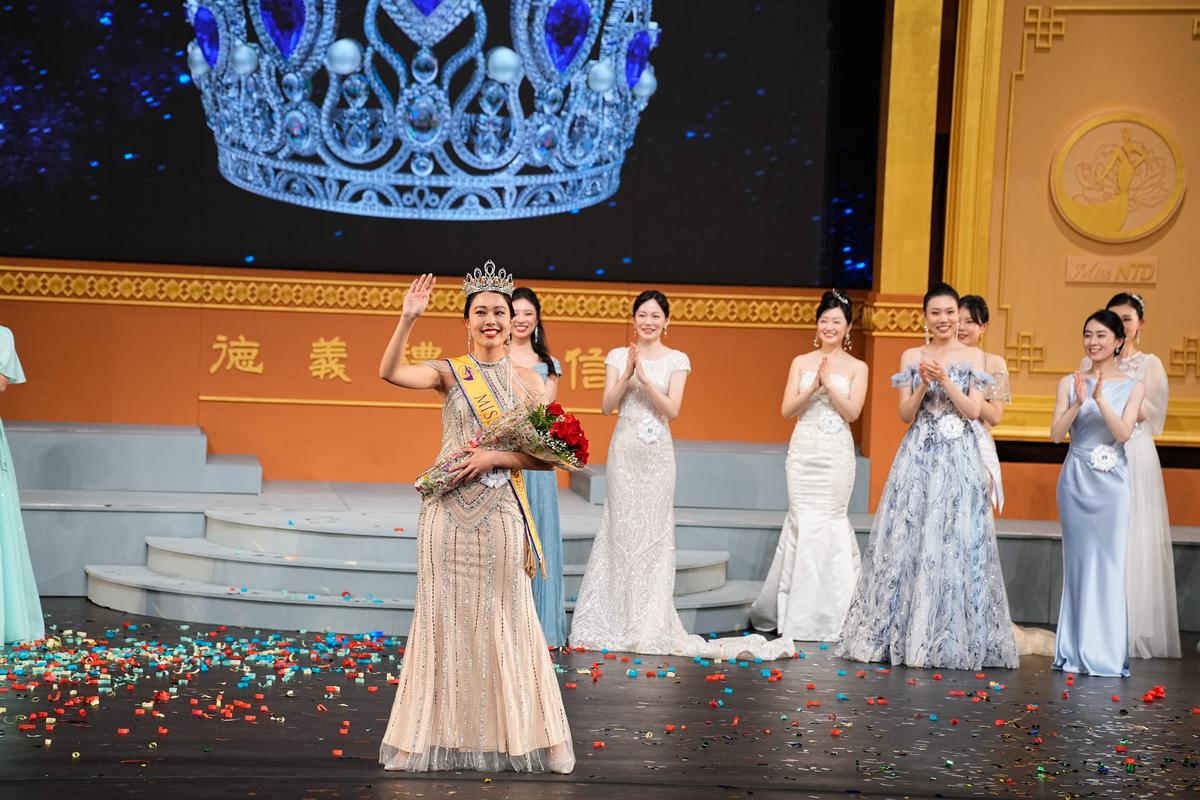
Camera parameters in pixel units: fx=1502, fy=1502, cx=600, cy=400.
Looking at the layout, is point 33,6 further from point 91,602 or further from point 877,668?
point 877,668

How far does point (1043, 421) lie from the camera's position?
9.41 meters

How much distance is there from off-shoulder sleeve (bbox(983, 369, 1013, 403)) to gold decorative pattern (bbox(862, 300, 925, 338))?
2.50 m

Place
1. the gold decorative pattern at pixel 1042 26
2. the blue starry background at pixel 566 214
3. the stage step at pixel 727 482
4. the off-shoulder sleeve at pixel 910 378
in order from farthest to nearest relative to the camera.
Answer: the gold decorative pattern at pixel 1042 26 < the blue starry background at pixel 566 214 < the stage step at pixel 727 482 < the off-shoulder sleeve at pixel 910 378

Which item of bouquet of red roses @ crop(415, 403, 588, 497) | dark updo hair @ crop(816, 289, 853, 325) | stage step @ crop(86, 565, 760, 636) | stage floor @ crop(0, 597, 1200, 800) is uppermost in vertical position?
dark updo hair @ crop(816, 289, 853, 325)

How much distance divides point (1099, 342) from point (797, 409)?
57.0 inches

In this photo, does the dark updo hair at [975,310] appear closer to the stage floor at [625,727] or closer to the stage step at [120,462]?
the stage floor at [625,727]

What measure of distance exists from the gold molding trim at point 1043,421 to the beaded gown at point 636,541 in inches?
125

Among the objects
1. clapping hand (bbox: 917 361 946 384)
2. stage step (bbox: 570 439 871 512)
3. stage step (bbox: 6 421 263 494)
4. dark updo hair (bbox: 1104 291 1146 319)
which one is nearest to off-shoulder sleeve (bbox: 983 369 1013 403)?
clapping hand (bbox: 917 361 946 384)

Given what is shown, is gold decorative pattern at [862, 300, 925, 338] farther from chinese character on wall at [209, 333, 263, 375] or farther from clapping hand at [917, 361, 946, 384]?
chinese character on wall at [209, 333, 263, 375]

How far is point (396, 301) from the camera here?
30.7 ft

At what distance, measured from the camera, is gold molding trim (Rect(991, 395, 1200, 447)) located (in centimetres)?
936

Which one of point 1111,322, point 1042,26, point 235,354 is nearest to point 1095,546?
point 1111,322

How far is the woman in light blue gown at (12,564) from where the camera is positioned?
20.7 ft

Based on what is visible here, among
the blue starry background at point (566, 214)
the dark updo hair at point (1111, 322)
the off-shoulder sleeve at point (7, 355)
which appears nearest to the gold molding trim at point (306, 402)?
the blue starry background at point (566, 214)
